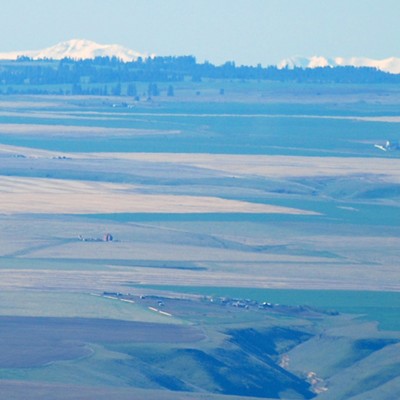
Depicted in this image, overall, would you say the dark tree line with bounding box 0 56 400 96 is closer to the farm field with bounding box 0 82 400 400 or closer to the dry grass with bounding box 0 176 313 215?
the farm field with bounding box 0 82 400 400

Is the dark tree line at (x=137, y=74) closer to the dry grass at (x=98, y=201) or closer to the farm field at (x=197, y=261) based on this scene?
the farm field at (x=197, y=261)

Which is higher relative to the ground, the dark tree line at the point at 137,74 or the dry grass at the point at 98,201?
the dry grass at the point at 98,201

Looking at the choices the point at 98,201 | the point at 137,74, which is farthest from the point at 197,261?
the point at 137,74

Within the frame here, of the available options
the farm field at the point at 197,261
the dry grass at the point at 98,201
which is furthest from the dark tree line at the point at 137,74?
the dry grass at the point at 98,201

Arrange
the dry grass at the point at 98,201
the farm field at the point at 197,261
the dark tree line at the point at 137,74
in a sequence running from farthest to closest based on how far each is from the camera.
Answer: the dark tree line at the point at 137,74
the dry grass at the point at 98,201
the farm field at the point at 197,261

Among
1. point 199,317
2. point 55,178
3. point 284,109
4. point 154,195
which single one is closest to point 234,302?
point 199,317

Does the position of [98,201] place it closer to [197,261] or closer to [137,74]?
[197,261]
